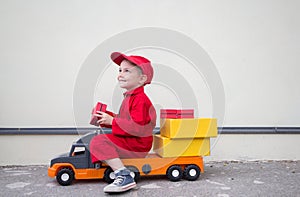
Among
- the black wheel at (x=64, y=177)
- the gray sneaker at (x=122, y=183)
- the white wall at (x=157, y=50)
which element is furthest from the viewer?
the white wall at (x=157, y=50)

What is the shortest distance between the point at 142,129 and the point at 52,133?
51cm

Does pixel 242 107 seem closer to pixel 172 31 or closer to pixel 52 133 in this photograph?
pixel 172 31

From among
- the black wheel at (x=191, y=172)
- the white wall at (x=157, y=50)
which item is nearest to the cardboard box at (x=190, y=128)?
the black wheel at (x=191, y=172)

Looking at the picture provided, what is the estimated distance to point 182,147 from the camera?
120cm

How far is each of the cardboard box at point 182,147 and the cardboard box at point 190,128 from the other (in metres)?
0.02

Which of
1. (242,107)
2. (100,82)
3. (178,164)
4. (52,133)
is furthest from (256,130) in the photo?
(52,133)

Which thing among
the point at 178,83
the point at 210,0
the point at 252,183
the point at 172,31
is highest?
the point at 210,0

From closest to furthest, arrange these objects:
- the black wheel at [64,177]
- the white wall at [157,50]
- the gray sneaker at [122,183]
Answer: the gray sneaker at [122,183] < the black wheel at [64,177] < the white wall at [157,50]

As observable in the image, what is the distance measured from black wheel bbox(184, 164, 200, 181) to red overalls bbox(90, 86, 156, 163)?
0.16 metres

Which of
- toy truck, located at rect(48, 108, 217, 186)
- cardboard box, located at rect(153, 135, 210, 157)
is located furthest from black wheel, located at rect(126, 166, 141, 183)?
cardboard box, located at rect(153, 135, 210, 157)

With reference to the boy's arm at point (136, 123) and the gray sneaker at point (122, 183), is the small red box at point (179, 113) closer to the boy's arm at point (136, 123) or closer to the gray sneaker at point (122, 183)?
the boy's arm at point (136, 123)

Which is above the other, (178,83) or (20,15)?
(20,15)

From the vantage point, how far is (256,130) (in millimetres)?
1552

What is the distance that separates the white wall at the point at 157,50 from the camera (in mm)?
1491
